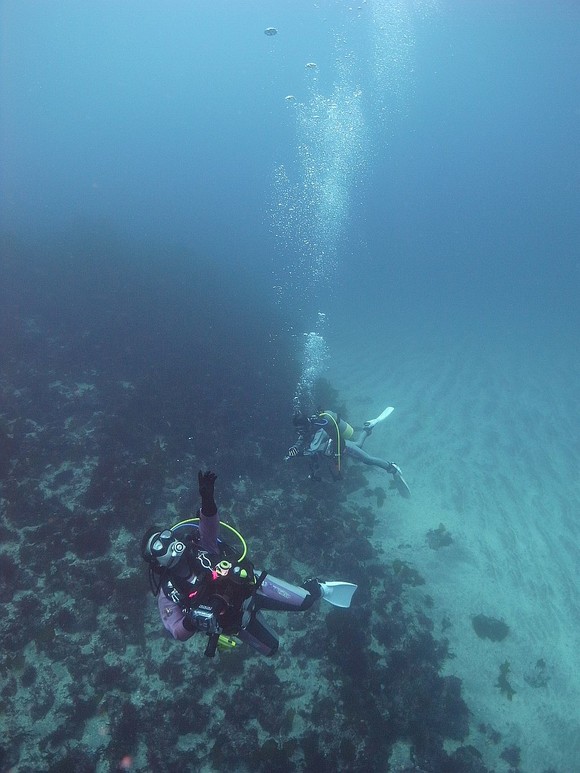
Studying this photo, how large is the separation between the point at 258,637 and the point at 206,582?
2.13m

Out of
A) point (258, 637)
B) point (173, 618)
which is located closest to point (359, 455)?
point (258, 637)

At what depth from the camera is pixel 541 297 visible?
63344 mm

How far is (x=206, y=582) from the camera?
459cm

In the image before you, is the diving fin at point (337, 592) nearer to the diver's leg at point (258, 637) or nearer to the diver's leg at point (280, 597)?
the diver's leg at point (280, 597)

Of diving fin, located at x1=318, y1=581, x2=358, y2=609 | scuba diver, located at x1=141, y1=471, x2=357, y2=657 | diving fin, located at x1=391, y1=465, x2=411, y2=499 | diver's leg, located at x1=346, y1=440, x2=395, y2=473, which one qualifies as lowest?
diving fin, located at x1=391, y1=465, x2=411, y2=499

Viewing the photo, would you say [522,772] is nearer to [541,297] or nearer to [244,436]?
[244,436]

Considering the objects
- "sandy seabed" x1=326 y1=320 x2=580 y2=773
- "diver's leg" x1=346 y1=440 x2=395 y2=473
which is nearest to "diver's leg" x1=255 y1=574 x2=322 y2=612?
"sandy seabed" x1=326 y1=320 x2=580 y2=773

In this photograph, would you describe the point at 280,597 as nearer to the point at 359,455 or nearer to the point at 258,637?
the point at 258,637

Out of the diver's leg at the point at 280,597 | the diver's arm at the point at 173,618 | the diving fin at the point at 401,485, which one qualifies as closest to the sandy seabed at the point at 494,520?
the diving fin at the point at 401,485

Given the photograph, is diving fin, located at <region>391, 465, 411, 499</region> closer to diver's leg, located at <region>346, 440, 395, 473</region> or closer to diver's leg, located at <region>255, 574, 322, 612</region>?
diver's leg, located at <region>346, 440, 395, 473</region>

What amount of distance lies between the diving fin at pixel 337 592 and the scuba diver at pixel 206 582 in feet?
7.18

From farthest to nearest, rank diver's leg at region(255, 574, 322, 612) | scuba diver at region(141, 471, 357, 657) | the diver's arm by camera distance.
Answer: diver's leg at region(255, 574, 322, 612)
the diver's arm
scuba diver at region(141, 471, 357, 657)

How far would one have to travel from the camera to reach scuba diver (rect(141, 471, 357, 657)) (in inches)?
178

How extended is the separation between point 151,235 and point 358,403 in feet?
109
